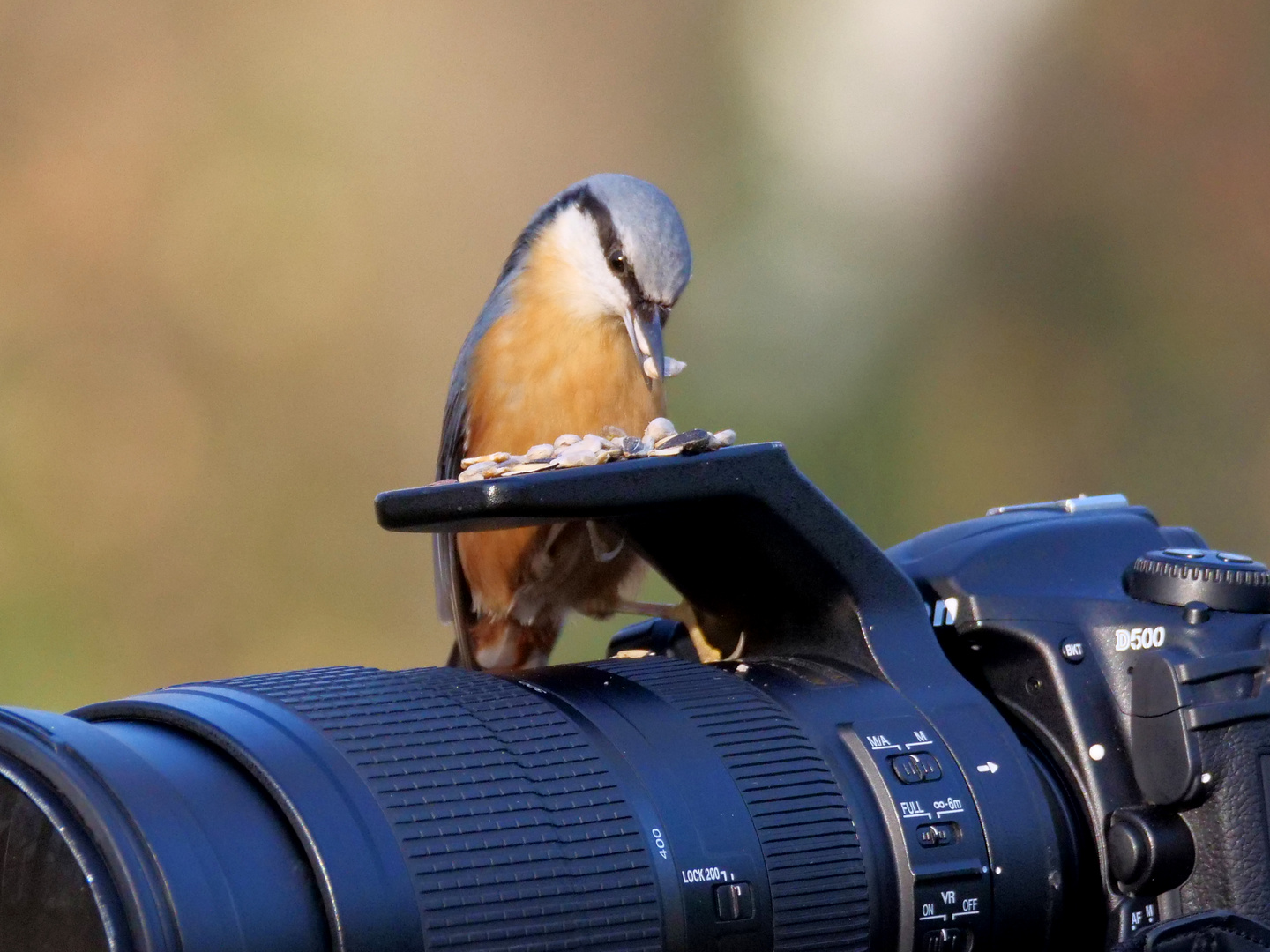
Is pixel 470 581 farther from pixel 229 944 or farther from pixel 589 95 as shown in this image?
pixel 589 95

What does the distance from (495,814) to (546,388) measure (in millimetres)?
1506

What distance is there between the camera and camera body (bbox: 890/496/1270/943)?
1.55m

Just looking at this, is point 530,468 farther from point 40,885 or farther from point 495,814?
point 40,885

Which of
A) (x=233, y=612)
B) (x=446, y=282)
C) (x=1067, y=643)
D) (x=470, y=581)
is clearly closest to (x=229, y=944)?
(x=1067, y=643)

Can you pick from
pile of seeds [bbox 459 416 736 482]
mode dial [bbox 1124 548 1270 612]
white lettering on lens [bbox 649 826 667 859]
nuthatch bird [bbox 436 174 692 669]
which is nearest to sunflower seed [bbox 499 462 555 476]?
pile of seeds [bbox 459 416 736 482]

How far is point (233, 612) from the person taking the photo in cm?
479

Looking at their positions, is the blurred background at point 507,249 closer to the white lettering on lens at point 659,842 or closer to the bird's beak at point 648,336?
the bird's beak at point 648,336

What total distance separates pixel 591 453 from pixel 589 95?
422cm

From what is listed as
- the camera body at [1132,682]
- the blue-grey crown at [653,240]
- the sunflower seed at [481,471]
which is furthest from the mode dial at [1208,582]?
the blue-grey crown at [653,240]

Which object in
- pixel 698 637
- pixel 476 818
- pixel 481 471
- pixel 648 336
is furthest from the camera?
pixel 648 336

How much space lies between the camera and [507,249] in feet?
17.4

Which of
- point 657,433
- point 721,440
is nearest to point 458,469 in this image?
point 657,433

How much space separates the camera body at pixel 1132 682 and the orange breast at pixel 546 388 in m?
1.09

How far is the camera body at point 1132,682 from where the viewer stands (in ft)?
5.09
